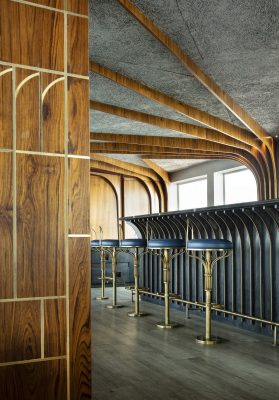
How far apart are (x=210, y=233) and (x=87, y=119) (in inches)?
126

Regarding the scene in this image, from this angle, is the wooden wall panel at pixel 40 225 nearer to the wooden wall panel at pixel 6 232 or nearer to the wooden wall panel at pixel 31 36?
the wooden wall panel at pixel 6 232

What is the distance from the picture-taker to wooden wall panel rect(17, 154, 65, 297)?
2447 mm

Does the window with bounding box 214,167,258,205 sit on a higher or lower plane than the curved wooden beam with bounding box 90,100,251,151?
lower

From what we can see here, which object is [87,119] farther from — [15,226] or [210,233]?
[210,233]

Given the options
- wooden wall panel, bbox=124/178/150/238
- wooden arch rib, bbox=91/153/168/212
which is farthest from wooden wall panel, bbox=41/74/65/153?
wooden wall panel, bbox=124/178/150/238

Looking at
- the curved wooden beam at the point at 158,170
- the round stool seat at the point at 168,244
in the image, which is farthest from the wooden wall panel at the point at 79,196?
the curved wooden beam at the point at 158,170

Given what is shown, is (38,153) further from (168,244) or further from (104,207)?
(104,207)

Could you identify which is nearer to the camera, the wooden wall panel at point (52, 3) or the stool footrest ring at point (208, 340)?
the wooden wall panel at point (52, 3)

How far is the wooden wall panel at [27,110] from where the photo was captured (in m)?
2.48

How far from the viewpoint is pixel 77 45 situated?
2637 mm

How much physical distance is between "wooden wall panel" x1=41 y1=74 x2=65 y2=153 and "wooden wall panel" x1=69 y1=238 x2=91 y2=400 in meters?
0.54

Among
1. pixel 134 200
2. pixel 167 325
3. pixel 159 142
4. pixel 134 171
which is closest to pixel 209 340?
pixel 167 325

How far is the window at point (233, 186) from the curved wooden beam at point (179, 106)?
2236 millimetres

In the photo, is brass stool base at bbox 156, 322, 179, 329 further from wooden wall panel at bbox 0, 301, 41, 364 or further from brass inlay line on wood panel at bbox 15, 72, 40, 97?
brass inlay line on wood panel at bbox 15, 72, 40, 97
